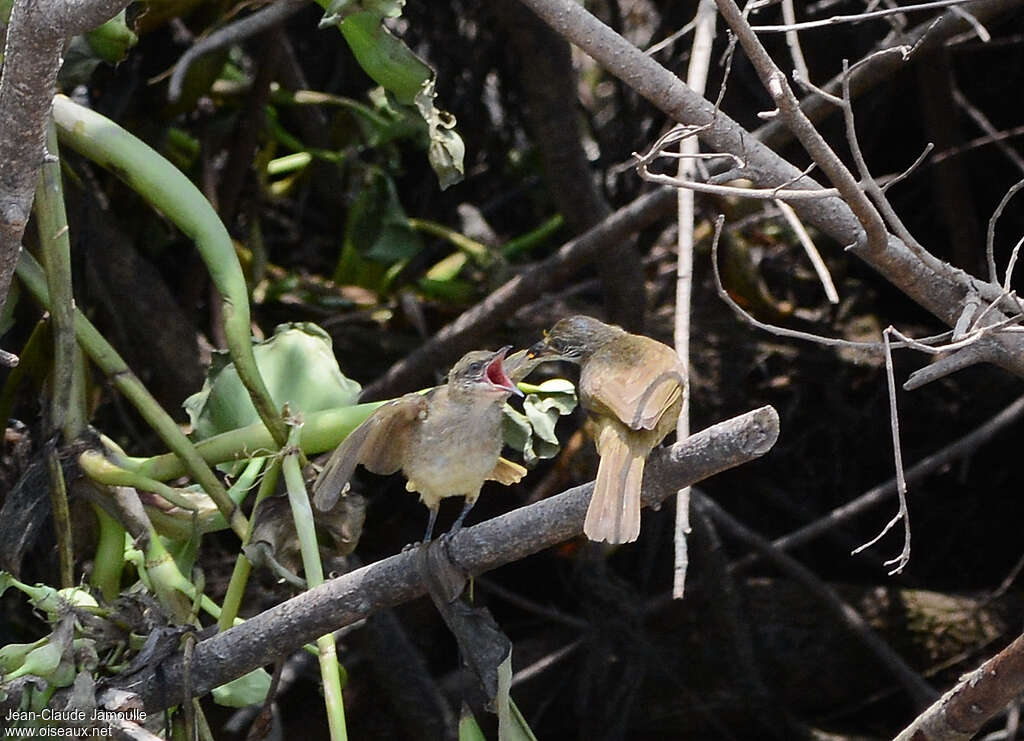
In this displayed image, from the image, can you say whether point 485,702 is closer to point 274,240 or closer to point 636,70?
point 636,70

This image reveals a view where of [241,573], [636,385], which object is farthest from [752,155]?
[241,573]

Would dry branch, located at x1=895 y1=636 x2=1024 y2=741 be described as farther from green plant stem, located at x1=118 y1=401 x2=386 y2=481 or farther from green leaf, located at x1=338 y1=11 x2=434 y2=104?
green leaf, located at x1=338 y1=11 x2=434 y2=104

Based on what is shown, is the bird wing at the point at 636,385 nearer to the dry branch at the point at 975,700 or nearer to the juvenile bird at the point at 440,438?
the juvenile bird at the point at 440,438

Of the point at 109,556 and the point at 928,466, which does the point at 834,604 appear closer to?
the point at 928,466

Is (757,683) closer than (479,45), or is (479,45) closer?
(757,683)

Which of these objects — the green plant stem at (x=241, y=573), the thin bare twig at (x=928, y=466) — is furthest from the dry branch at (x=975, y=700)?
the thin bare twig at (x=928, y=466)

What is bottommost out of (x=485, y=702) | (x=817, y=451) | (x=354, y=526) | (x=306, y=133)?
(x=817, y=451)

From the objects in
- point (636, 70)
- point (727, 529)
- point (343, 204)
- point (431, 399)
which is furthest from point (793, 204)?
point (343, 204)
